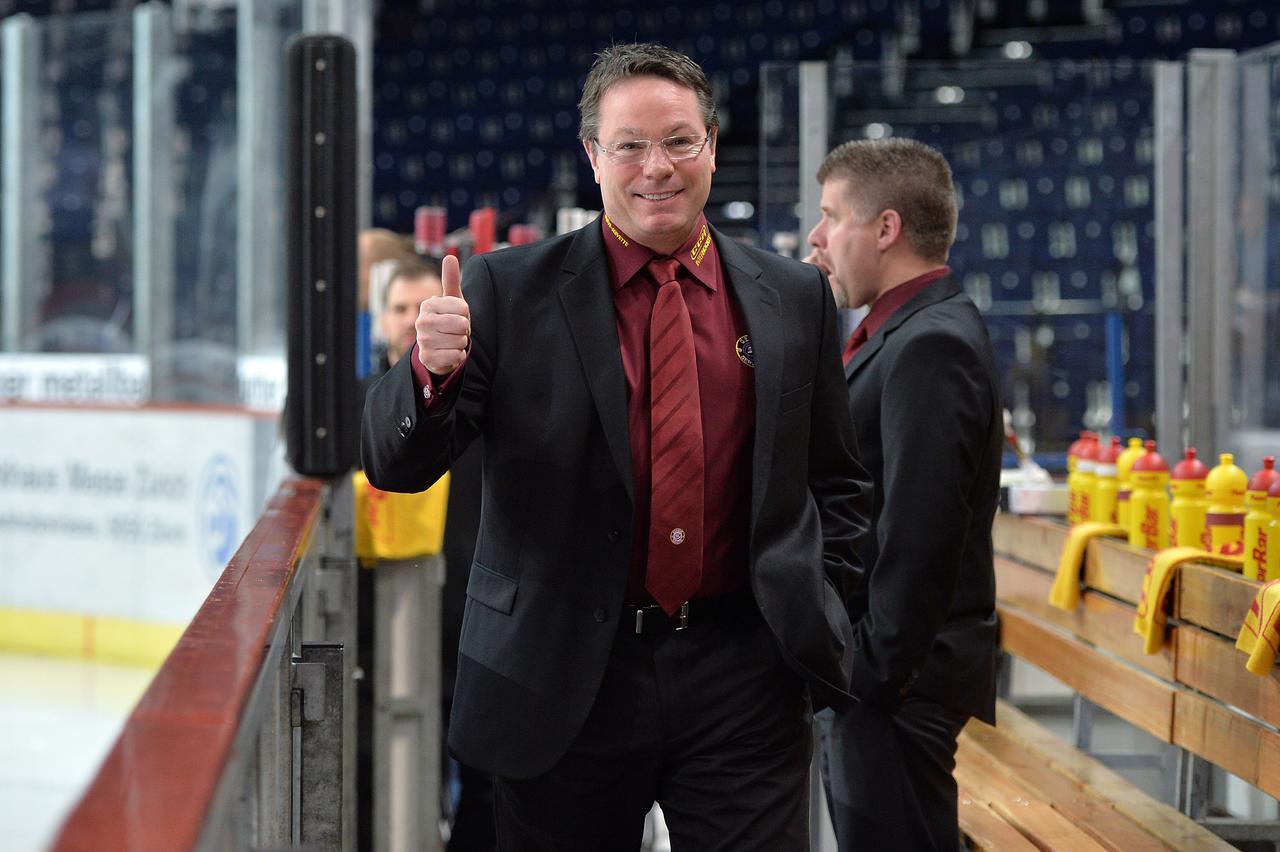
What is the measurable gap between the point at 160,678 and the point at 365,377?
2.93m

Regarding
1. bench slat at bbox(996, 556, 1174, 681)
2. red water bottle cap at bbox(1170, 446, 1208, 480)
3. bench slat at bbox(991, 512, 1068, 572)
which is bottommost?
bench slat at bbox(996, 556, 1174, 681)

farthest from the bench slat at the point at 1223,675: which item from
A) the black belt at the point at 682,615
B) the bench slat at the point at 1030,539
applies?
the black belt at the point at 682,615

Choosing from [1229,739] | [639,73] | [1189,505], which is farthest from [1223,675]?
[639,73]

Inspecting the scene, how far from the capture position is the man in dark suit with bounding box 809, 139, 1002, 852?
2.30 metres

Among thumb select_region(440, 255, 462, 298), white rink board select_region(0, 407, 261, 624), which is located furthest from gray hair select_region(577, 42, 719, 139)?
white rink board select_region(0, 407, 261, 624)

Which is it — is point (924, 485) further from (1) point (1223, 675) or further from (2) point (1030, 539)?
(2) point (1030, 539)

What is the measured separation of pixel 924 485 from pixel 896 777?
462 millimetres

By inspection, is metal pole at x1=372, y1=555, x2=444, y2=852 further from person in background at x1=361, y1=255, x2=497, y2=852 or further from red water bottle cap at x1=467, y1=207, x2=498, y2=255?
red water bottle cap at x1=467, y1=207, x2=498, y2=255

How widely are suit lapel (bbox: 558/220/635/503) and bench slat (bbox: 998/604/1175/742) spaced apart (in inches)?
60.4

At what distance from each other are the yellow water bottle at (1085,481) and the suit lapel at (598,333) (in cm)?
182

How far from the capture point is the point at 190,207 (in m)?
8.30

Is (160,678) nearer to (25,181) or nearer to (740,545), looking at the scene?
(740,545)

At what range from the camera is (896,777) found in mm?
2361

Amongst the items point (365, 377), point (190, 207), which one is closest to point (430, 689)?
point (365, 377)
